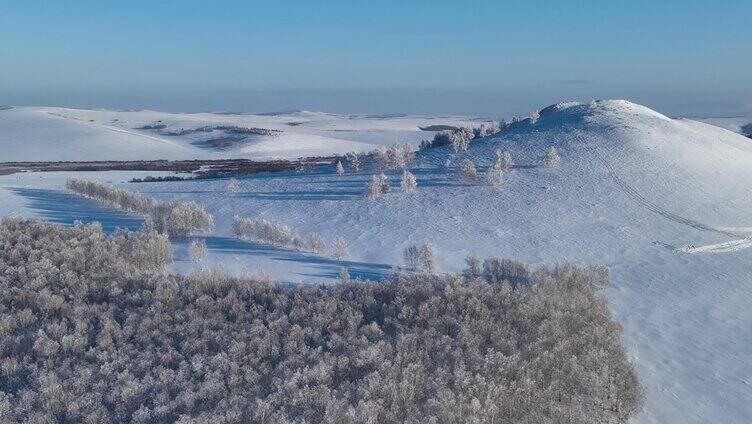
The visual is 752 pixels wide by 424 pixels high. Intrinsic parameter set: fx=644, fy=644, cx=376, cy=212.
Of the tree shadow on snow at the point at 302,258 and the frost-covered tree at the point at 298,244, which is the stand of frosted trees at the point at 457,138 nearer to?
the frost-covered tree at the point at 298,244

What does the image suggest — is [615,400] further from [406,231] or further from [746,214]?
[746,214]

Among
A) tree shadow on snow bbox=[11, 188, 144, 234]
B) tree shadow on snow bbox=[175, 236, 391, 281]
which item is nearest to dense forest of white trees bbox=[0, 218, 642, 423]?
tree shadow on snow bbox=[175, 236, 391, 281]

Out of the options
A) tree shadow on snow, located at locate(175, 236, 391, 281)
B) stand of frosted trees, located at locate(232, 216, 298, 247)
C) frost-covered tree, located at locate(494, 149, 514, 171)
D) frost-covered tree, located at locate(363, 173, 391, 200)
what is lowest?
tree shadow on snow, located at locate(175, 236, 391, 281)

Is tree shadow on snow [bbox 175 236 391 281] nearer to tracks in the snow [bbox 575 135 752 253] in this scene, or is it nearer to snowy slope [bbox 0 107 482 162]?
tracks in the snow [bbox 575 135 752 253]

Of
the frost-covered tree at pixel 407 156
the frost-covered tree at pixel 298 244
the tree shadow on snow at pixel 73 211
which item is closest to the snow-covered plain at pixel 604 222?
the tree shadow on snow at pixel 73 211

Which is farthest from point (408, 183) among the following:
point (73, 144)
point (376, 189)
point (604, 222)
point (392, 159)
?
point (73, 144)

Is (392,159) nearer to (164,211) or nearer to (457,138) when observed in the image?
(457,138)

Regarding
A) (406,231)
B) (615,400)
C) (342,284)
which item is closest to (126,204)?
(406,231)
